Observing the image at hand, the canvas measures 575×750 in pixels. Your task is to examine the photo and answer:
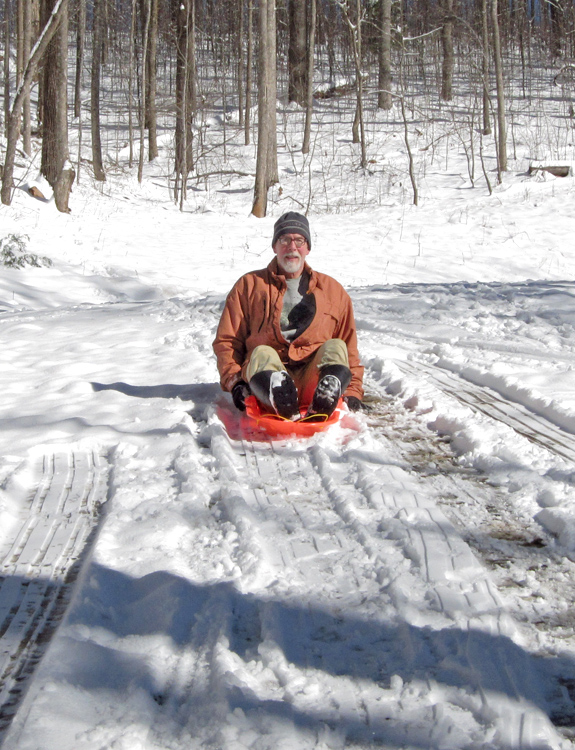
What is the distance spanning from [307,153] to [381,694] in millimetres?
18497

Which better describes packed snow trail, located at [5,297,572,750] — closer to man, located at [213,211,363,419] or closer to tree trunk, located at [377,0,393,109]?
man, located at [213,211,363,419]

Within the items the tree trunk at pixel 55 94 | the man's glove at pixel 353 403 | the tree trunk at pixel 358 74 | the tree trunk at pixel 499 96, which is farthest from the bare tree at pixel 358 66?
the man's glove at pixel 353 403

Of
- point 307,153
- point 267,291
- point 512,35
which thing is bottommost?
point 267,291

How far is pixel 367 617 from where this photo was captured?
70.6 inches

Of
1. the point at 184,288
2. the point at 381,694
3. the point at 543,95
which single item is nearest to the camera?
the point at 381,694

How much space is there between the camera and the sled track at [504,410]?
3080mm

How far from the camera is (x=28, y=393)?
13.2 feet

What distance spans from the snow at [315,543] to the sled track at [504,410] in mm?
18

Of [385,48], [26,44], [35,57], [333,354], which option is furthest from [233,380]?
[385,48]

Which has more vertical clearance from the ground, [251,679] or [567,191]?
[567,191]

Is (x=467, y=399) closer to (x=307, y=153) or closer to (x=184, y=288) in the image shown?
(x=184, y=288)

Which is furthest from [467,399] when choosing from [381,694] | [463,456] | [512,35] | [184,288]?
[512,35]

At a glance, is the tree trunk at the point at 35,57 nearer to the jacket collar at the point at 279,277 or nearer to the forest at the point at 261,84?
the forest at the point at 261,84

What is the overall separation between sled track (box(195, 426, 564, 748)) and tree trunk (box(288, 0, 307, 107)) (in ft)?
68.6
